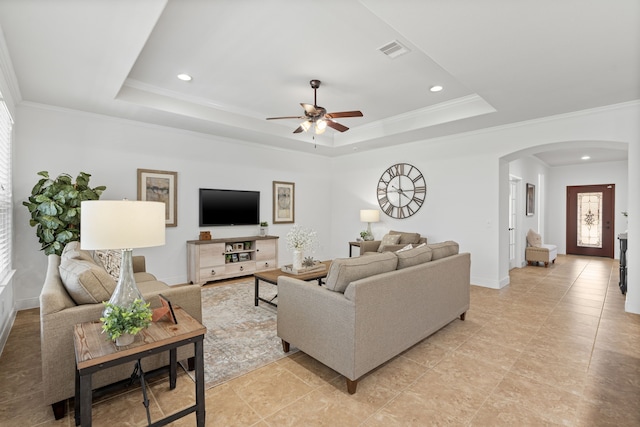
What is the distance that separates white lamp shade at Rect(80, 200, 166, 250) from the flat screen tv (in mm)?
3837

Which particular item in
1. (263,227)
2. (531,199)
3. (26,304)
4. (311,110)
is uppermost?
(311,110)

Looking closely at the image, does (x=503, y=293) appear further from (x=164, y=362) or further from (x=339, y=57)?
(x=164, y=362)

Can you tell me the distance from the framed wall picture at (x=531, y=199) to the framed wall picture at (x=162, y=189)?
25.3 feet

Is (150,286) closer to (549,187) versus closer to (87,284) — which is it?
(87,284)

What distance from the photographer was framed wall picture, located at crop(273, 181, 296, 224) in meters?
6.48

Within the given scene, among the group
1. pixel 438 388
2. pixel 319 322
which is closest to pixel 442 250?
pixel 438 388

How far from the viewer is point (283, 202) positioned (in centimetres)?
664

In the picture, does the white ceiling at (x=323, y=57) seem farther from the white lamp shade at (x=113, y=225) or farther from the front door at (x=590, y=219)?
the front door at (x=590, y=219)

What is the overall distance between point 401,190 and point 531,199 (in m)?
3.79

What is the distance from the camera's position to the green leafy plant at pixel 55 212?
3.50 meters

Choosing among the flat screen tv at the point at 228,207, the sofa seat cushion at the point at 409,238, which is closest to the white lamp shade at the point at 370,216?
the sofa seat cushion at the point at 409,238

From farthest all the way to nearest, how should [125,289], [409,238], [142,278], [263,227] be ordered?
[263,227]
[409,238]
[142,278]
[125,289]

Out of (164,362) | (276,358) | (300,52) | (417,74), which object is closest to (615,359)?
(276,358)

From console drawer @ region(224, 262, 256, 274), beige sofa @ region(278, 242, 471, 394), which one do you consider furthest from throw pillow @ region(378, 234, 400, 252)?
beige sofa @ region(278, 242, 471, 394)
